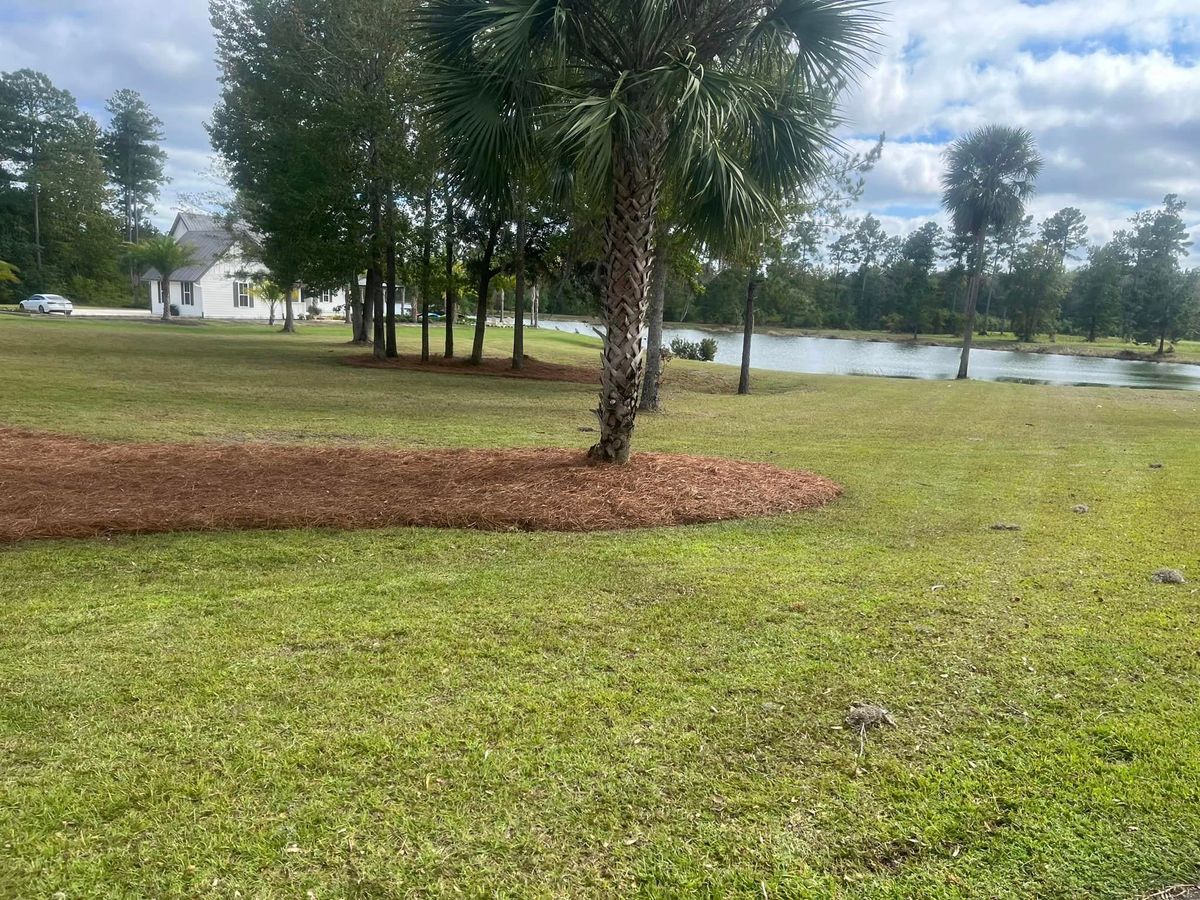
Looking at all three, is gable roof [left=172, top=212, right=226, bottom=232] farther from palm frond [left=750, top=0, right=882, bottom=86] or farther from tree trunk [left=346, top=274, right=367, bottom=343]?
palm frond [left=750, top=0, right=882, bottom=86]

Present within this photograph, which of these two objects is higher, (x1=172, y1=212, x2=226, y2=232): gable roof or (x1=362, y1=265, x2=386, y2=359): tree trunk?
(x1=172, y1=212, x2=226, y2=232): gable roof

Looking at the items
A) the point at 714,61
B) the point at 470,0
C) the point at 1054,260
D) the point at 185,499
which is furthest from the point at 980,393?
the point at 1054,260

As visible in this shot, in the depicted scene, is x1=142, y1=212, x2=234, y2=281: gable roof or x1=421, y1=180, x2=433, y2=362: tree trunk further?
x1=142, y1=212, x2=234, y2=281: gable roof

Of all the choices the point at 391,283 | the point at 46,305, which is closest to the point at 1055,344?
the point at 391,283

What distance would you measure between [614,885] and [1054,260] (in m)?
82.8

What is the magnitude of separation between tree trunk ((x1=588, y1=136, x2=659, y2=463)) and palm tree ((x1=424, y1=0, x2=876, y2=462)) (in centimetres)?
1

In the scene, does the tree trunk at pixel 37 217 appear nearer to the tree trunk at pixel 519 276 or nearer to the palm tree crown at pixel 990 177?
the tree trunk at pixel 519 276

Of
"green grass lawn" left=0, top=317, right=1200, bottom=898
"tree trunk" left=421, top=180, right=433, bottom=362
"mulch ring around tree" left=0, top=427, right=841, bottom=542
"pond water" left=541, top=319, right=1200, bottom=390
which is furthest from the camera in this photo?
"pond water" left=541, top=319, right=1200, bottom=390

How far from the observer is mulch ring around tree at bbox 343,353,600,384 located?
23266mm

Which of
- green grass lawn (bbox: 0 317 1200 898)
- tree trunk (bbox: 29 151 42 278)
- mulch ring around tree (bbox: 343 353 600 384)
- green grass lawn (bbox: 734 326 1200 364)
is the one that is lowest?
green grass lawn (bbox: 0 317 1200 898)

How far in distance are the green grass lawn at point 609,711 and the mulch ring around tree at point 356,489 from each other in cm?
37

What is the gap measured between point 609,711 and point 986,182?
126 feet

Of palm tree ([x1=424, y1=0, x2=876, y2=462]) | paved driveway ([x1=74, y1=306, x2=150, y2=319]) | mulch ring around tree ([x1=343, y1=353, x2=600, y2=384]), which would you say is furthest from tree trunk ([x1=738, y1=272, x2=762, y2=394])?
paved driveway ([x1=74, y1=306, x2=150, y2=319])

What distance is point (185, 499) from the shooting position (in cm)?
649
